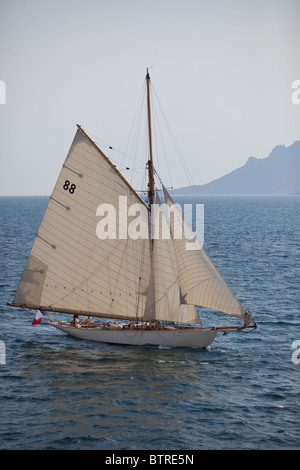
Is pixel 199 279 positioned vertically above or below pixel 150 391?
above

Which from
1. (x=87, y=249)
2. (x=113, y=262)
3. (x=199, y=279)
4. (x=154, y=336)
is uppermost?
(x=87, y=249)

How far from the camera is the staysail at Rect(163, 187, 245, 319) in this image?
1665 inches

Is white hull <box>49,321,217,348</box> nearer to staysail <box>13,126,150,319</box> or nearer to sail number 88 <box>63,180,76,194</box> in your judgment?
staysail <box>13,126,150,319</box>

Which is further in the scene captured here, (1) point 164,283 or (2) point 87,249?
(2) point 87,249

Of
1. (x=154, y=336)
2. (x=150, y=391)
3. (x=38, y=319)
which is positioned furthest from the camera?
(x=38, y=319)

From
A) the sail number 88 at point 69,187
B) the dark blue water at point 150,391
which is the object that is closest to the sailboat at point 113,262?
the sail number 88 at point 69,187

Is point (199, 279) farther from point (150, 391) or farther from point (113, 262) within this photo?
point (150, 391)

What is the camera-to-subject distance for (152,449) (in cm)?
2981

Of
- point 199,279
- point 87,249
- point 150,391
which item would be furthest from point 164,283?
point 150,391

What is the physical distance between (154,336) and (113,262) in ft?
20.4

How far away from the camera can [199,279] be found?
4244cm

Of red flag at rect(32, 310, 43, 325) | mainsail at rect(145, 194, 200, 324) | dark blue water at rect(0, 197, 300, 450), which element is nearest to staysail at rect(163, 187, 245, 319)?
mainsail at rect(145, 194, 200, 324)
